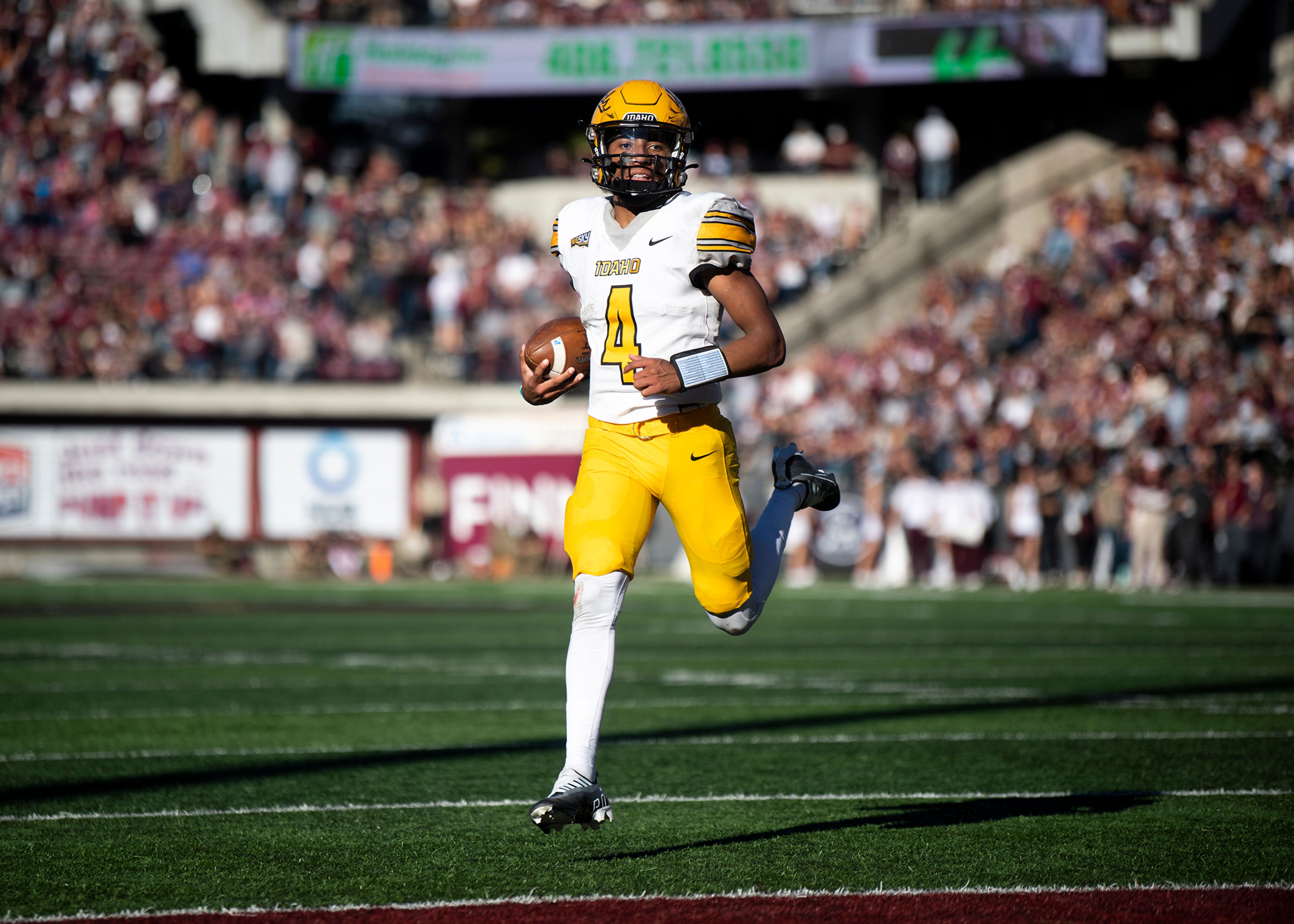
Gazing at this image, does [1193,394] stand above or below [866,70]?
below

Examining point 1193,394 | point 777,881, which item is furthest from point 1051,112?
point 777,881

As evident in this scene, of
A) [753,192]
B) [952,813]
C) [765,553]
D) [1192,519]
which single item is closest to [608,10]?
[753,192]

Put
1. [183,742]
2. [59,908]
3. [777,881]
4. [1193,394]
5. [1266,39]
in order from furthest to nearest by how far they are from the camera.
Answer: [1266,39] → [1193,394] → [183,742] → [777,881] → [59,908]

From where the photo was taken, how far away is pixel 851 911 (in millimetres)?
3725

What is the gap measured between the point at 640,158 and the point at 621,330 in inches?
20.0

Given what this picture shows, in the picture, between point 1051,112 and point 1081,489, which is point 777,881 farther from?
point 1051,112

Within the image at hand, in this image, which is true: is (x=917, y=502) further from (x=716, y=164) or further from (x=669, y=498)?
(x=669, y=498)

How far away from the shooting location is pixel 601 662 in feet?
14.5

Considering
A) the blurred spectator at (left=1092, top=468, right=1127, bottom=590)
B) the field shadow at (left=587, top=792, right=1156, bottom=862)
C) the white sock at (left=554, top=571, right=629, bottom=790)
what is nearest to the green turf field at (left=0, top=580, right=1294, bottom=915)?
the field shadow at (left=587, top=792, right=1156, bottom=862)

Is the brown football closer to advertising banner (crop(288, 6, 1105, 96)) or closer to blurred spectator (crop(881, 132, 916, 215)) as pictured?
advertising banner (crop(288, 6, 1105, 96))

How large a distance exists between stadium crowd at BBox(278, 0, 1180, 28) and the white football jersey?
2199 centimetres

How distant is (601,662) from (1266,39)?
77.1ft

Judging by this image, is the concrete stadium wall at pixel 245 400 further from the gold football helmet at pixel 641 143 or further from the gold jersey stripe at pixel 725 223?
the gold jersey stripe at pixel 725 223

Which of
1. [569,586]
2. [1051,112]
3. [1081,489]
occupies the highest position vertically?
[1051,112]
